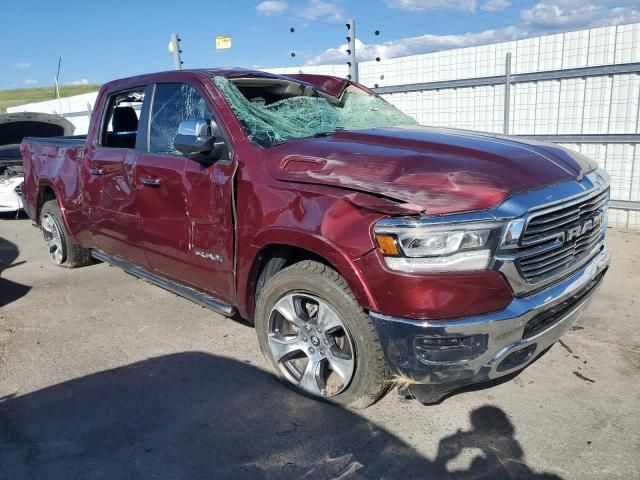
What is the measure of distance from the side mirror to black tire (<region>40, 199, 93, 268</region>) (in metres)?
3.09

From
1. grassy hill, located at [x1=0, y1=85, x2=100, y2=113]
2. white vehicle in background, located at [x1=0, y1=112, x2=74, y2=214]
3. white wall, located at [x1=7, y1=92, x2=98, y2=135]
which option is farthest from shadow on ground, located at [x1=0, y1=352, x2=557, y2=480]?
grassy hill, located at [x1=0, y1=85, x2=100, y2=113]

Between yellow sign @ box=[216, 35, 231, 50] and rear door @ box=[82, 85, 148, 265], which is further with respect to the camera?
yellow sign @ box=[216, 35, 231, 50]

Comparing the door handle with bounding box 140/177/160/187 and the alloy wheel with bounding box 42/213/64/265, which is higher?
the door handle with bounding box 140/177/160/187

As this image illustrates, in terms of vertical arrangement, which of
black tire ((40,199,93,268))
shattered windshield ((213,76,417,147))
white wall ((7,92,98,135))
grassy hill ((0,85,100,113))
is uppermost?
grassy hill ((0,85,100,113))

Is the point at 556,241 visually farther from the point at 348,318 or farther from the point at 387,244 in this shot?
the point at 348,318

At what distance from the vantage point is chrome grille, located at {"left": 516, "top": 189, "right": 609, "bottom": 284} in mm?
2507

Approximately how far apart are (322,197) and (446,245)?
685 millimetres

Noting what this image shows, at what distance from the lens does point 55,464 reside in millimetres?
2662

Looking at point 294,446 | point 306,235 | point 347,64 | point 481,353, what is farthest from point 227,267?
point 347,64

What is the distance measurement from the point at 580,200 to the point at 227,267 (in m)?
2.10

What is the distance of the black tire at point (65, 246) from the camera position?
19.0 feet

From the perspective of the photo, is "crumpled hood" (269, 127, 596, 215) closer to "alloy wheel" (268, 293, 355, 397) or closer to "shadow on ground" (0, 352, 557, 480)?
"alloy wheel" (268, 293, 355, 397)

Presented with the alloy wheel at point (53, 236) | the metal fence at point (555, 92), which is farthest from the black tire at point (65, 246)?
the metal fence at point (555, 92)

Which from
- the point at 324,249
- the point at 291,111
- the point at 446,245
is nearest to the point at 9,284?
the point at 291,111
